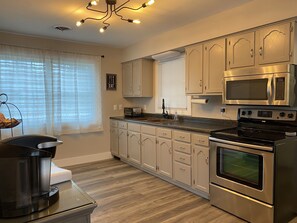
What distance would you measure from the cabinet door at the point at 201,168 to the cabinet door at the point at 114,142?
224 centimetres

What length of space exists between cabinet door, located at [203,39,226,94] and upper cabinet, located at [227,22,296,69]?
0.35 ft

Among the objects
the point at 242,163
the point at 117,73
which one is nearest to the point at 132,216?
the point at 242,163

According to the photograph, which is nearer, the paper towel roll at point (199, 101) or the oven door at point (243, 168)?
the oven door at point (243, 168)

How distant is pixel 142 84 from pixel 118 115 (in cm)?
107

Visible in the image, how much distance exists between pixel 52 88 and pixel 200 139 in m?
2.95

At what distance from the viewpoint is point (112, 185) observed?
357 centimetres

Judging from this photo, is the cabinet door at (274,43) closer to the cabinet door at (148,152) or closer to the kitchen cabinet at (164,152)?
the kitchen cabinet at (164,152)

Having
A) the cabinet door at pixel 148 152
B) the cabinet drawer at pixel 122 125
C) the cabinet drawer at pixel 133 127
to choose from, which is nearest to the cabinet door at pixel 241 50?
the cabinet door at pixel 148 152

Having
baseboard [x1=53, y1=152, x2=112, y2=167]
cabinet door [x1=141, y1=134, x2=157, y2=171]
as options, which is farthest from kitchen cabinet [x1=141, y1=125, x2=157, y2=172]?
baseboard [x1=53, y1=152, x2=112, y2=167]

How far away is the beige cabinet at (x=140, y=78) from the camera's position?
15.4ft

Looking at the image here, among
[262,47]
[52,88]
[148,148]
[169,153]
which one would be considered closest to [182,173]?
[169,153]

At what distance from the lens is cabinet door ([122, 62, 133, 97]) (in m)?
5.02

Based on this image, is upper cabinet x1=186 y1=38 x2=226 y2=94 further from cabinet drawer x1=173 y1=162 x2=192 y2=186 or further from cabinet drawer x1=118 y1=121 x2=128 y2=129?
cabinet drawer x1=118 y1=121 x2=128 y2=129

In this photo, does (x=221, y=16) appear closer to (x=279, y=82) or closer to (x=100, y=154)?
(x=279, y=82)
